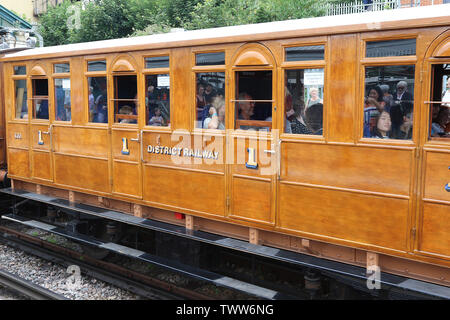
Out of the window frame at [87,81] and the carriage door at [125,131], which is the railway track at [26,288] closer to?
the carriage door at [125,131]

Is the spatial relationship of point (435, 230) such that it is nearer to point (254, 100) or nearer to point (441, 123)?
point (441, 123)

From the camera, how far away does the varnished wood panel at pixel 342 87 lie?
4.72m

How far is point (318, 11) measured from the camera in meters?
15.3

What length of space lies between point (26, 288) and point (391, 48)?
528cm

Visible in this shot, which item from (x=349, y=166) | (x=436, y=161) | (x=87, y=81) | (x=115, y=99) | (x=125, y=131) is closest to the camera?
(x=436, y=161)

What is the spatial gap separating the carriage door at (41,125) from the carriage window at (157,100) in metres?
2.36

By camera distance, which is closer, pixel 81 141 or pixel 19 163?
pixel 81 141

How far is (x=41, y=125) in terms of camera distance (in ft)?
27.6

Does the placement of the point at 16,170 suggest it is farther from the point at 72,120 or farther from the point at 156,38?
the point at 156,38

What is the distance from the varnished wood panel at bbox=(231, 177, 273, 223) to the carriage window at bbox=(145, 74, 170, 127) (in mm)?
1435

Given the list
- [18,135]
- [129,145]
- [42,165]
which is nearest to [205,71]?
[129,145]
